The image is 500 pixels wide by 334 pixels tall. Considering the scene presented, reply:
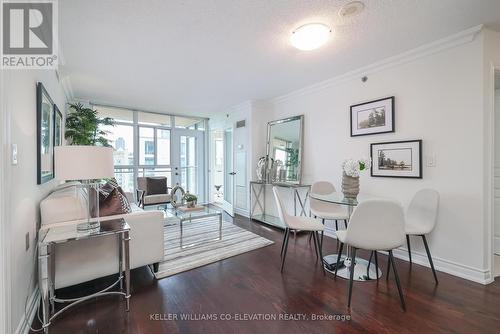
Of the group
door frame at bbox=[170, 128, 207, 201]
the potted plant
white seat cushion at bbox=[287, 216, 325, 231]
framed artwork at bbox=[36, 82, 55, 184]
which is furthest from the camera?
door frame at bbox=[170, 128, 207, 201]

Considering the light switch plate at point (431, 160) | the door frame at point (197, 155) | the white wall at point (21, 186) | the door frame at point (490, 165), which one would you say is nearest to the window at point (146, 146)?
the door frame at point (197, 155)

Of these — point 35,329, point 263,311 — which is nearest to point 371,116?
point 263,311

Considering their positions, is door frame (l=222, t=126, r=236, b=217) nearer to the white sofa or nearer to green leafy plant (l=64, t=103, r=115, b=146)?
green leafy plant (l=64, t=103, r=115, b=146)

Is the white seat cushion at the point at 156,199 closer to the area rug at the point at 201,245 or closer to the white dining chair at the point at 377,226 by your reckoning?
the area rug at the point at 201,245

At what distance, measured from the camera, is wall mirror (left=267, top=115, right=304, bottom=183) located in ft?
12.9

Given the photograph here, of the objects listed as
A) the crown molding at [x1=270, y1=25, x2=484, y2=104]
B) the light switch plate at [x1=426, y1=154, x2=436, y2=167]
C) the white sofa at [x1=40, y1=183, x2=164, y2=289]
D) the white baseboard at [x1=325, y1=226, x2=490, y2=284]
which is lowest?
the white baseboard at [x1=325, y1=226, x2=490, y2=284]

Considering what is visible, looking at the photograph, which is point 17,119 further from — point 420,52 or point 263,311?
point 420,52

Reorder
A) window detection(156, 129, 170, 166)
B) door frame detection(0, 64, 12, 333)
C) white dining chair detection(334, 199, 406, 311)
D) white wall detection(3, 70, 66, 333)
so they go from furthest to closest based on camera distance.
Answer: window detection(156, 129, 170, 166), white dining chair detection(334, 199, 406, 311), white wall detection(3, 70, 66, 333), door frame detection(0, 64, 12, 333)

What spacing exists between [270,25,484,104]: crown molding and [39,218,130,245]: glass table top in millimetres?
3273

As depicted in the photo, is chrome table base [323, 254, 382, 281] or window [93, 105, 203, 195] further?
window [93, 105, 203, 195]

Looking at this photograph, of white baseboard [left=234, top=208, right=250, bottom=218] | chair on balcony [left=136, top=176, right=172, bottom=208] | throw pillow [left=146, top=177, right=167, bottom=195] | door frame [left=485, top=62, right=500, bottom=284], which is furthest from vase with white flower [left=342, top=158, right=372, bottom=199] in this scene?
throw pillow [left=146, top=177, right=167, bottom=195]

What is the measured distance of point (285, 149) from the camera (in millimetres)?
4164

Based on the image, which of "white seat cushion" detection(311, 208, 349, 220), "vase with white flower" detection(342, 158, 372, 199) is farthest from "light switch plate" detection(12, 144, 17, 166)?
"white seat cushion" detection(311, 208, 349, 220)

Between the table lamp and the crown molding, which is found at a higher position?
the crown molding
